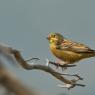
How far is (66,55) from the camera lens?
11.6m

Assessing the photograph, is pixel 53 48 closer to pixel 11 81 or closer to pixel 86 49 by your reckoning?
pixel 86 49

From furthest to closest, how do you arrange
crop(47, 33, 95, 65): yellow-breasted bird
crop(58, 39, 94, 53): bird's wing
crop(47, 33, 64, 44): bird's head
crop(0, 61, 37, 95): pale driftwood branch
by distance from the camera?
1. crop(47, 33, 64, 44): bird's head
2. crop(58, 39, 94, 53): bird's wing
3. crop(47, 33, 95, 65): yellow-breasted bird
4. crop(0, 61, 37, 95): pale driftwood branch

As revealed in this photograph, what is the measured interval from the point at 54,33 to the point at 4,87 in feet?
41.3

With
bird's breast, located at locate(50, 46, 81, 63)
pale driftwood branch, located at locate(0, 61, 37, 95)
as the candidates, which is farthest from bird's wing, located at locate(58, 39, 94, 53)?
pale driftwood branch, located at locate(0, 61, 37, 95)

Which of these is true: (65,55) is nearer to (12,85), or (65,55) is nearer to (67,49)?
(67,49)

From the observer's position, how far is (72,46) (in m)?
12.8

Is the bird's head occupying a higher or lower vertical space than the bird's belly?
lower

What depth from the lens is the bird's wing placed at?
12166mm

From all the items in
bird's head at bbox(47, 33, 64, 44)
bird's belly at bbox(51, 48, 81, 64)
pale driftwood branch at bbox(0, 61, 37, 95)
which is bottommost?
bird's head at bbox(47, 33, 64, 44)

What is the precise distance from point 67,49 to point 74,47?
0.38m

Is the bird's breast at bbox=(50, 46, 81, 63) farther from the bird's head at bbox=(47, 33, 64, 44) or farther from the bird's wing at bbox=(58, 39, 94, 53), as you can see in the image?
the bird's head at bbox=(47, 33, 64, 44)

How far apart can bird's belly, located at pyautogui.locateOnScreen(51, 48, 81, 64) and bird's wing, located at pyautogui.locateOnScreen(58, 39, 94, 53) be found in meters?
0.31

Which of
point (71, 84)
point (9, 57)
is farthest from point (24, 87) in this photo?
point (71, 84)

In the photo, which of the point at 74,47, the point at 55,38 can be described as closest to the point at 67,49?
the point at 74,47
